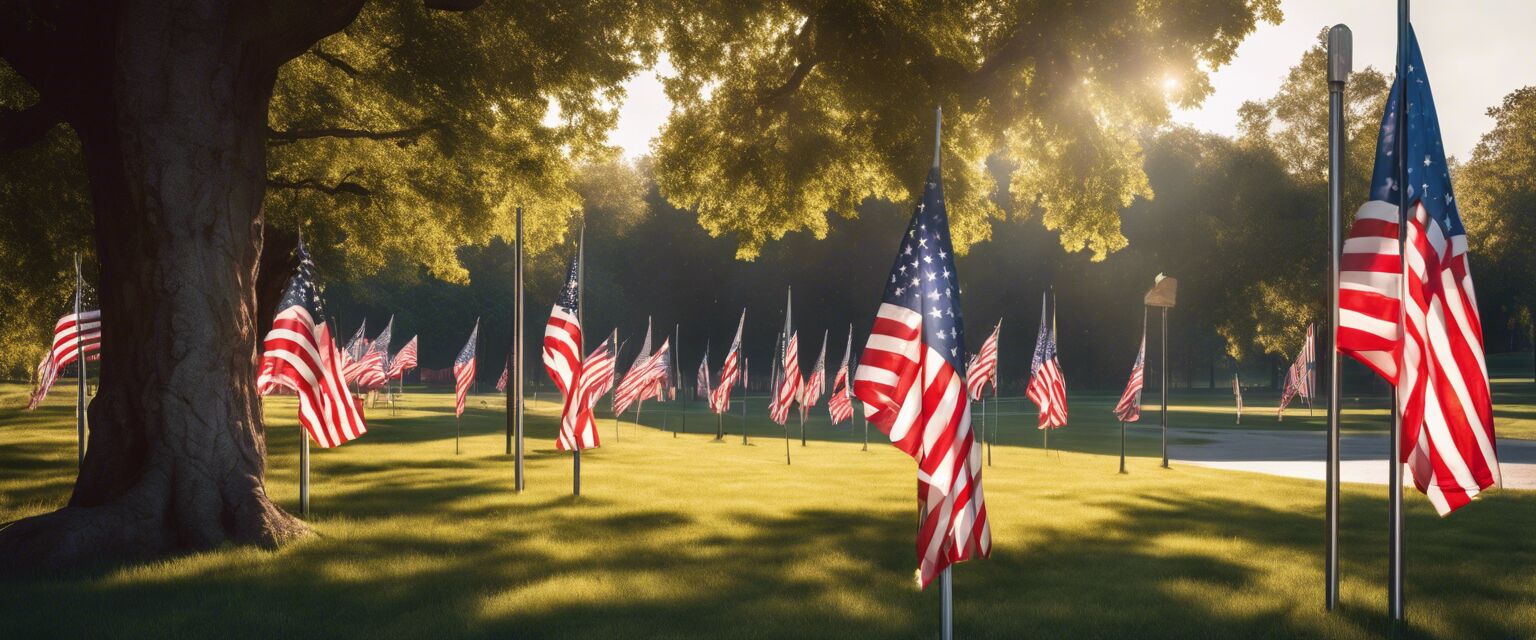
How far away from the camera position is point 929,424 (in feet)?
21.6

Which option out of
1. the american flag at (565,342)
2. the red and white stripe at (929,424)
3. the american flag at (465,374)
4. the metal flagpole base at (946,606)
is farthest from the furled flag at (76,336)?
the metal flagpole base at (946,606)

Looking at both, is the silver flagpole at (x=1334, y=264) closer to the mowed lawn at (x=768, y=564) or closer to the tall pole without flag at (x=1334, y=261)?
the tall pole without flag at (x=1334, y=261)

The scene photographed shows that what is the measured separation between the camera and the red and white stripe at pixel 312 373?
39.1ft

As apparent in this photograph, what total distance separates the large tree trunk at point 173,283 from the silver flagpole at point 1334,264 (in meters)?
9.75

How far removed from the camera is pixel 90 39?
1176 centimetres

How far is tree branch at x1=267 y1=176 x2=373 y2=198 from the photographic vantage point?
2195cm

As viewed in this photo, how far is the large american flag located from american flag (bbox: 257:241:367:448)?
9742 millimetres

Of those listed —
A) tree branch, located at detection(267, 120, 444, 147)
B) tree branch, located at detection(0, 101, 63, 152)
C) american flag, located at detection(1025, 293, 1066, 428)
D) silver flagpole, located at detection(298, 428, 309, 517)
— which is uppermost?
tree branch, located at detection(267, 120, 444, 147)

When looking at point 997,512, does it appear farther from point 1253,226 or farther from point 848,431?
point 1253,226

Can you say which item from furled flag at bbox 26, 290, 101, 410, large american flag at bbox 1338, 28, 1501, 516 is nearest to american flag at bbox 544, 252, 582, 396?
furled flag at bbox 26, 290, 101, 410

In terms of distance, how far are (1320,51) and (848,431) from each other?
90.6 feet

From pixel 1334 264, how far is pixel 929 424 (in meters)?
3.89

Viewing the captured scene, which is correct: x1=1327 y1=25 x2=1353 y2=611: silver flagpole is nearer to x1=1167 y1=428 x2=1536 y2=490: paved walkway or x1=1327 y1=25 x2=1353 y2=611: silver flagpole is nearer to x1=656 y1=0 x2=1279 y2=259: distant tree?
x1=656 y1=0 x2=1279 y2=259: distant tree

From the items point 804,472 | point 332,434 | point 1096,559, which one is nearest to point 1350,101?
point 804,472
